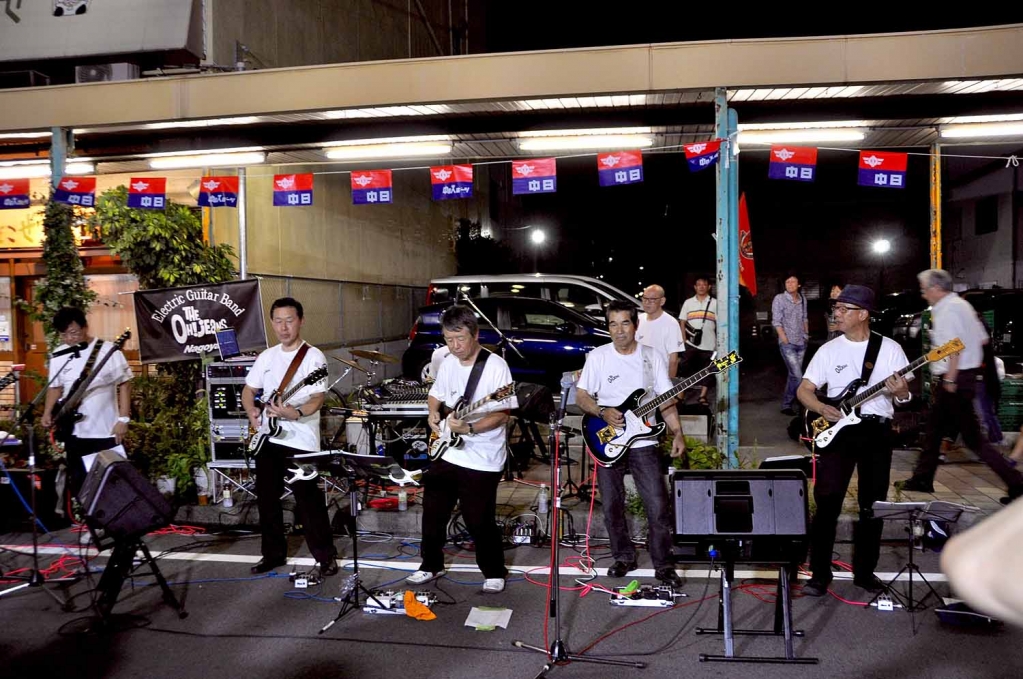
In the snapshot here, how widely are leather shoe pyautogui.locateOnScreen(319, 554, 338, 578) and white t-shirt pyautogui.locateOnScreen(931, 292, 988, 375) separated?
5360 millimetres

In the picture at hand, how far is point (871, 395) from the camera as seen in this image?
197 inches

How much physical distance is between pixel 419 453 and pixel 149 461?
2831mm

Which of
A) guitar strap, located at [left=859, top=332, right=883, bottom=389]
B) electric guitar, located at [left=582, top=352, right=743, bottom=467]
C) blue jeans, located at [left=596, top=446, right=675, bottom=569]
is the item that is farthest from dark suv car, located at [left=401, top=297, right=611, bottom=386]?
guitar strap, located at [left=859, top=332, right=883, bottom=389]

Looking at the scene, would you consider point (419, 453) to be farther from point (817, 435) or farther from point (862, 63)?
point (862, 63)

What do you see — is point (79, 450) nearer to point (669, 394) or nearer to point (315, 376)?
point (315, 376)

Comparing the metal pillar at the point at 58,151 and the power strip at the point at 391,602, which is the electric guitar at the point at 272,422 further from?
the metal pillar at the point at 58,151

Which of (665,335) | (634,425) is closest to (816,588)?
(634,425)

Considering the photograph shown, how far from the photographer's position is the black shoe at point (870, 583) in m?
5.18

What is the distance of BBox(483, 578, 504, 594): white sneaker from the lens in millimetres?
5355

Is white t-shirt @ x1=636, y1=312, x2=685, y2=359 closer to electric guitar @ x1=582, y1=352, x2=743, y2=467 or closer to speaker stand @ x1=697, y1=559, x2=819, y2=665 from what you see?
electric guitar @ x1=582, y1=352, x2=743, y2=467

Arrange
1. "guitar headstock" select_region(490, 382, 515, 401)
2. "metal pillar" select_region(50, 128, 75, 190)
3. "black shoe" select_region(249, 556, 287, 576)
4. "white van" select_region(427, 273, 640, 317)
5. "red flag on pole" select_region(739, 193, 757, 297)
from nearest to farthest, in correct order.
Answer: "guitar headstock" select_region(490, 382, 515, 401)
"black shoe" select_region(249, 556, 287, 576)
"red flag on pole" select_region(739, 193, 757, 297)
"metal pillar" select_region(50, 128, 75, 190)
"white van" select_region(427, 273, 640, 317)

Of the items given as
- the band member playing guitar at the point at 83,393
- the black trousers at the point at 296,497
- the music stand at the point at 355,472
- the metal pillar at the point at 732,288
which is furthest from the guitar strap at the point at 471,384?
the band member playing guitar at the point at 83,393

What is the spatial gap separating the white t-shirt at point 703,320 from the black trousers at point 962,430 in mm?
3804

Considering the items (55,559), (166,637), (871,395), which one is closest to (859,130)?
(871,395)
